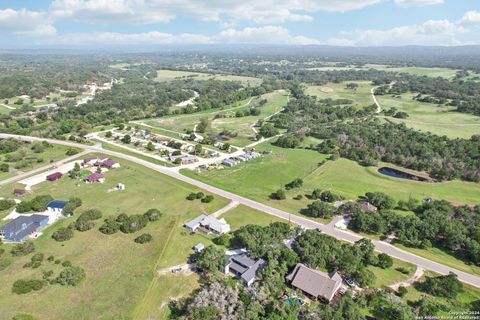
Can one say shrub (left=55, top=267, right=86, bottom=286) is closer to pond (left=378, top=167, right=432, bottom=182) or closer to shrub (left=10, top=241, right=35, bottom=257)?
shrub (left=10, top=241, right=35, bottom=257)

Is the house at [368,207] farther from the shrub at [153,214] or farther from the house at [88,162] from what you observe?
the house at [88,162]

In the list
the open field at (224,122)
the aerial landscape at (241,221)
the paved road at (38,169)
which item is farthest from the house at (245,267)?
the open field at (224,122)

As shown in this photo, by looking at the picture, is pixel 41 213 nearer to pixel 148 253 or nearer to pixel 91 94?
pixel 148 253

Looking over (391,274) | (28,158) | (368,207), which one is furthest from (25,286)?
(28,158)

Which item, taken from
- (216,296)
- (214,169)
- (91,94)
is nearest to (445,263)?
(216,296)

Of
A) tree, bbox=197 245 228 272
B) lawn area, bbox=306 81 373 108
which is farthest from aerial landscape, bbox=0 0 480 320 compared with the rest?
lawn area, bbox=306 81 373 108

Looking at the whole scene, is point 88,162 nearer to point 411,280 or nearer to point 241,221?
point 241,221

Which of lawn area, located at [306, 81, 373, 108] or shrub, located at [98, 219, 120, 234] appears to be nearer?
shrub, located at [98, 219, 120, 234]
